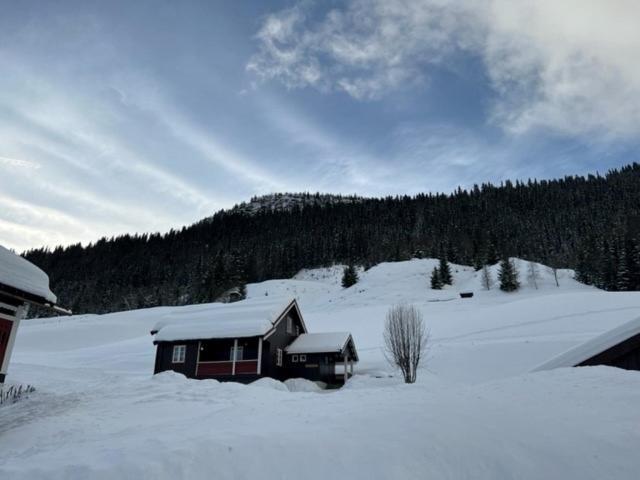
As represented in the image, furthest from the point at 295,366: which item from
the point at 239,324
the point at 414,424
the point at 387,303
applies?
the point at 387,303

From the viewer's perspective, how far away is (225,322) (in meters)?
28.8

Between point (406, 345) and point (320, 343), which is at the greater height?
point (320, 343)

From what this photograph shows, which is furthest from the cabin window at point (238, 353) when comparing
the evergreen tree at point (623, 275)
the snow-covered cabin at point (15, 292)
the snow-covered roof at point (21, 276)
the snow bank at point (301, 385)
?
the evergreen tree at point (623, 275)

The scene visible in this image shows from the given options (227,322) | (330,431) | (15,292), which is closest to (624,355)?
(330,431)

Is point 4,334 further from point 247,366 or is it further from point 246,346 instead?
point 246,346

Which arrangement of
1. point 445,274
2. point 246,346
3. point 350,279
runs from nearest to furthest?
1. point 246,346
2. point 445,274
3. point 350,279

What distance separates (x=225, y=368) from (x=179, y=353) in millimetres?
3558

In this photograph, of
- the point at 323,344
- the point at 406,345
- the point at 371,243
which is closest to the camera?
the point at 406,345

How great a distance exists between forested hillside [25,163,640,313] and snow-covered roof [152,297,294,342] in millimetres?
50248

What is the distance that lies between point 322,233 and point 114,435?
137855mm

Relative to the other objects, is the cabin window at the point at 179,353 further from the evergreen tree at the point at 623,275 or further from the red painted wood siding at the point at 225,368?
the evergreen tree at the point at 623,275

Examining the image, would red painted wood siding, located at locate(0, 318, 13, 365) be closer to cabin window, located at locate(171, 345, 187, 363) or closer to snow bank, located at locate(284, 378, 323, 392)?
Result: snow bank, located at locate(284, 378, 323, 392)

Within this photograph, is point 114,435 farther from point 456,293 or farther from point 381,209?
point 381,209

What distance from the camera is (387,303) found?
6094 centimetres
